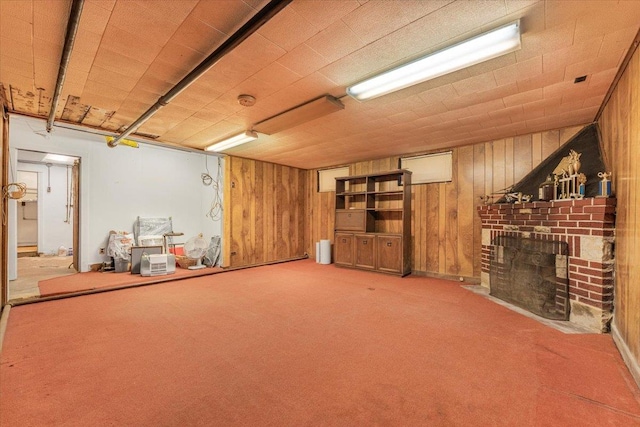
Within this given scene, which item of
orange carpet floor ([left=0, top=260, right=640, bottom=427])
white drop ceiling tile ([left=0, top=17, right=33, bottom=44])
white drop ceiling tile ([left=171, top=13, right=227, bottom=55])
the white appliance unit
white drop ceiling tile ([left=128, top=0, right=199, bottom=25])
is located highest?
white drop ceiling tile ([left=0, top=17, right=33, bottom=44])

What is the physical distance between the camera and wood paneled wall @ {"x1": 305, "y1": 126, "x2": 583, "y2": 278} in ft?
13.5

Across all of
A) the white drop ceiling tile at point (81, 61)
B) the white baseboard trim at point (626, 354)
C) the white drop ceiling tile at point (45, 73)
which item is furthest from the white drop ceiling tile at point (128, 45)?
the white baseboard trim at point (626, 354)

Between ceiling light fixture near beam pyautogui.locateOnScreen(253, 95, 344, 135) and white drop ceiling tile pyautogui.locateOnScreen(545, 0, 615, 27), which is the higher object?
white drop ceiling tile pyautogui.locateOnScreen(545, 0, 615, 27)

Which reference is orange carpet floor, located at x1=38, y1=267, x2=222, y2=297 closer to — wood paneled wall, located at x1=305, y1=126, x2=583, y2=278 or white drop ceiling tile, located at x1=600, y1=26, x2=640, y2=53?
wood paneled wall, located at x1=305, y1=126, x2=583, y2=278

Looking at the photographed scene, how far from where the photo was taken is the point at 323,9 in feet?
5.45

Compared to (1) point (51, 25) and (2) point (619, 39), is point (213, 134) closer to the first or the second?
(1) point (51, 25)

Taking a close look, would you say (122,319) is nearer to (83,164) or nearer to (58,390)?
(58,390)

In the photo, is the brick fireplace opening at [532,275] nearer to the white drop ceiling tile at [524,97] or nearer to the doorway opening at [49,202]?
the white drop ceiling tile at [524,97]

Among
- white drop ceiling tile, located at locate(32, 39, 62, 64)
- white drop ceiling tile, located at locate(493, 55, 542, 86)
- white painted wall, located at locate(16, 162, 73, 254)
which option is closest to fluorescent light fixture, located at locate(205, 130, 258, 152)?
white drop ceiling tile, located at locate(32, 39, 62, 64)

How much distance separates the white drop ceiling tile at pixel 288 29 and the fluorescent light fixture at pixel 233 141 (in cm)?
224

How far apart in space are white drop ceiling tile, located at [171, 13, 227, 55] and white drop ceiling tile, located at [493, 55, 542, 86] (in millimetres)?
2337

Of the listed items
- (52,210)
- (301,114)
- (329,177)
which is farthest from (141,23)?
(52,210)

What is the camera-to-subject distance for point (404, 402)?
1602mm

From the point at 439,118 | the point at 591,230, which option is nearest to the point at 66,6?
the point at 439,118
